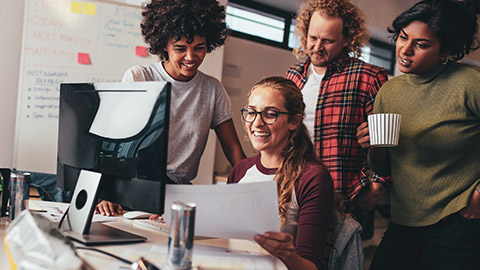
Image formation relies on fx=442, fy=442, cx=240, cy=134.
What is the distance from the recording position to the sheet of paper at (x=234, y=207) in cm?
104

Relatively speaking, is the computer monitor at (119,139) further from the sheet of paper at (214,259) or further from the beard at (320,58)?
the beard at (320,58)

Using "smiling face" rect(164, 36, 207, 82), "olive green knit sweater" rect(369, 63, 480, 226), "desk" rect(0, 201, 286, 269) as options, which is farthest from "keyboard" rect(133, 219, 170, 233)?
"olive green knit sweater" rect(369, 63, 480, 226)

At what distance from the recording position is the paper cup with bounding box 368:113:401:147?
153cm

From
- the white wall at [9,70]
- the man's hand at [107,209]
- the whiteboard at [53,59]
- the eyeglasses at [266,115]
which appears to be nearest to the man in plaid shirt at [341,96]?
the eyeglasses at [266,115]

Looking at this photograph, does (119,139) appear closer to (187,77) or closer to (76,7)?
(187,77)

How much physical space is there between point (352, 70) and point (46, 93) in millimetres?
1932

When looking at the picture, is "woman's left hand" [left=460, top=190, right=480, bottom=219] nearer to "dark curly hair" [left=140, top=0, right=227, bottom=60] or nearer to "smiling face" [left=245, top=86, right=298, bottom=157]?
"smiling face" [left=245, top=86, right=298, bottom=157]

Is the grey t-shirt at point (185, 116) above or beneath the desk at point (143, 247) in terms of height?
above

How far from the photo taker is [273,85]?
151 cm

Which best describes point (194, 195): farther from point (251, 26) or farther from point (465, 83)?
point (251, 26)

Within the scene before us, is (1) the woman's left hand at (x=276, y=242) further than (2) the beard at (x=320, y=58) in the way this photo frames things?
No

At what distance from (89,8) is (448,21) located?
2.23 metres

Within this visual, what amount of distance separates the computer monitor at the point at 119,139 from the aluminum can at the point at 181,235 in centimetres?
17

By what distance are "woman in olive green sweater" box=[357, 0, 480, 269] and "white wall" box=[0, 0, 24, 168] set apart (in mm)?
2253
